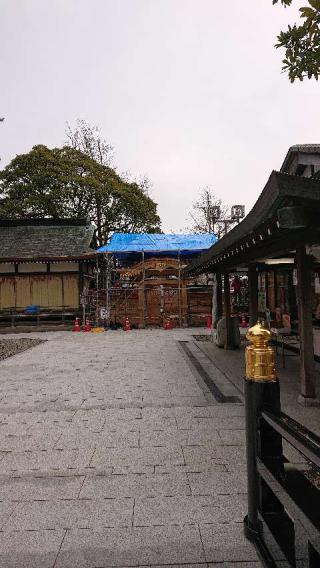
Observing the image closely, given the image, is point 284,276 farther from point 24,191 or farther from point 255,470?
point 24,191

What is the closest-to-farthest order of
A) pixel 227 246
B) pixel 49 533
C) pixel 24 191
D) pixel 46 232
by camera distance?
pixel 49 533
pixel 227 246
pixel 46 232
pixel 24 191

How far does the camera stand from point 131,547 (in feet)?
9.37

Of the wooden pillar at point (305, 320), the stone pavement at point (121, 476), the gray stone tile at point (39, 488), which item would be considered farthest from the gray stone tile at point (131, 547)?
the wooden pillar at point (305, 320)

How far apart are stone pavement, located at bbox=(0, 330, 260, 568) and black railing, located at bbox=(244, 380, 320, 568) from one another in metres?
0.72

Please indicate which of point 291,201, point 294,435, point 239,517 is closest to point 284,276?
point 291,201

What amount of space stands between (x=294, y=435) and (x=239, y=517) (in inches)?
74.7

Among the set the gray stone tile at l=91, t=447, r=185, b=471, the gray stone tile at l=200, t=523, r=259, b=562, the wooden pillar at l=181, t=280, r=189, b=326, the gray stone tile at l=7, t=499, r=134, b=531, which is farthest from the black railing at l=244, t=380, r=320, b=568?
the wooden pillar at l=181, t=280, r=189, b=326

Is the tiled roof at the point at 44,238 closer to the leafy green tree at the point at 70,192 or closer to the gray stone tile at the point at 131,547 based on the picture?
Result: the leafy green tree at the point at 70,192

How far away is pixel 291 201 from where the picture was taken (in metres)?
4.13

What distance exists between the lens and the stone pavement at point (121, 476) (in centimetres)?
284

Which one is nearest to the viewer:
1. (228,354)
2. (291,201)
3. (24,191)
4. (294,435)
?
(294,435)

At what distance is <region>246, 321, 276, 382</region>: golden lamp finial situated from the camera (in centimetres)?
217

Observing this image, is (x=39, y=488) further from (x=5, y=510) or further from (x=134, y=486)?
(x=134, y=486)

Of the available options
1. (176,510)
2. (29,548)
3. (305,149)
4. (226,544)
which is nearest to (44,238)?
(305,149)
